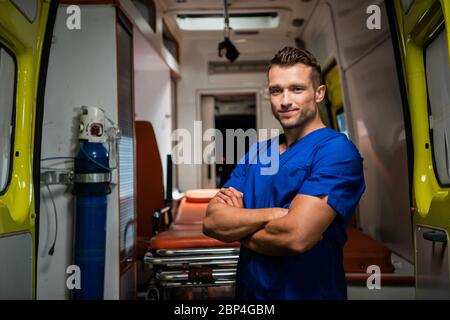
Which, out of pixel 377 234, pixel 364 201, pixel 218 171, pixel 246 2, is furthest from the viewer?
pixel 218 171

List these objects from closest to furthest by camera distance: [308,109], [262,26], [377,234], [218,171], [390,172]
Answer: [308,109] < [390,172] < [377,234] < [262,26] < [218,171]

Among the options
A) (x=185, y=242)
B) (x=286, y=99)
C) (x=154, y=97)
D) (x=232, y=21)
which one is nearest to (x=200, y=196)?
(x=154, y=97)

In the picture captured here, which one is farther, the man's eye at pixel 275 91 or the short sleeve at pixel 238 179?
the short sleeve at pixel 238 179

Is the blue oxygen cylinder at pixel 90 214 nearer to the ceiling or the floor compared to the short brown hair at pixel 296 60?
nearer to the floor

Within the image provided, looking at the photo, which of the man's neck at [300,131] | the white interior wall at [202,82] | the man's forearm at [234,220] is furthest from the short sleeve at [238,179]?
the white interior wall at [202,82]

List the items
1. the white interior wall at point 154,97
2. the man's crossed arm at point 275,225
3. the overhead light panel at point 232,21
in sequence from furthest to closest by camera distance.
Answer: the white interior wall at point 154,97
the overhead light panel at point 232,21
the man's crossed arm at point 275,225

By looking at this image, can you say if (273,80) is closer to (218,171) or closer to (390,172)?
(390,172)

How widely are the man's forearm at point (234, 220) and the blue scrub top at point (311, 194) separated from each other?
10 cm

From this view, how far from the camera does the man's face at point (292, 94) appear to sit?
4.48 ft

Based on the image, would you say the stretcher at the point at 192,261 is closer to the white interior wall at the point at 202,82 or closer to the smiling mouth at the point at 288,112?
the smiling mouth at the point at 288,112
